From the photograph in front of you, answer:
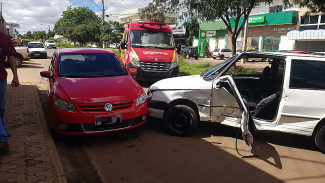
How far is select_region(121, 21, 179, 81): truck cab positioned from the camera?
9.05 m

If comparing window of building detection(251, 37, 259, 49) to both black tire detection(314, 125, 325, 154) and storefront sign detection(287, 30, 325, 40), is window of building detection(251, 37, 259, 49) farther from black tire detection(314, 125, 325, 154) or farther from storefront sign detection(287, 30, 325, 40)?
black tire detection(314, 125, 325, 154)

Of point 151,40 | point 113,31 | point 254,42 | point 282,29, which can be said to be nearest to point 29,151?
point 151,40

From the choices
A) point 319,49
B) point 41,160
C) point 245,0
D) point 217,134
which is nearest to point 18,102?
point 41,160

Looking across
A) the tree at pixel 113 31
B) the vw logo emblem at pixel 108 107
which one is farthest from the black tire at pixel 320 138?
the tree at pixel 113 31

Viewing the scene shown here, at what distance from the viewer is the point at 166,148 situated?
427 cm

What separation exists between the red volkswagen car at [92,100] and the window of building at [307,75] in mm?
2614

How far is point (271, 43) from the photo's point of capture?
30516 millimetres

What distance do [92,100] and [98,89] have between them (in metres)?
0.35

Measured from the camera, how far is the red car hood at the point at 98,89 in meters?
4.12

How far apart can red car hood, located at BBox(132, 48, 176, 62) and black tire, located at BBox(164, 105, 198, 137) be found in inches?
181

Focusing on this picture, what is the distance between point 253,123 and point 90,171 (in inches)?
103

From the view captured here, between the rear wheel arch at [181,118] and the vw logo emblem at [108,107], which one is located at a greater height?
the vw logo emblem at [108,107]

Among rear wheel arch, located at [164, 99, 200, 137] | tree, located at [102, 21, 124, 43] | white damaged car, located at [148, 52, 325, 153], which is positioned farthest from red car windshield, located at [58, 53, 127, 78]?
tree, located at [102, 21, 124, 43]

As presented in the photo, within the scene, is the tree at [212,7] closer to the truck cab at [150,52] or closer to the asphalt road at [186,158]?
the truck cab at [150,52]
